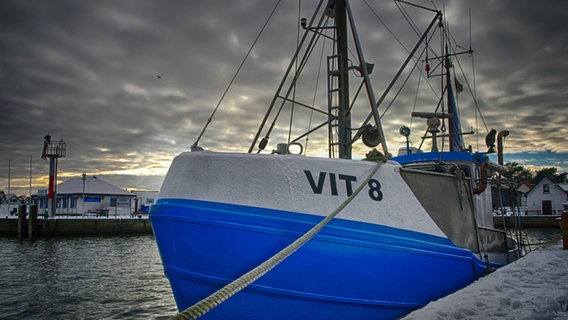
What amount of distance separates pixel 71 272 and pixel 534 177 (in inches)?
4167

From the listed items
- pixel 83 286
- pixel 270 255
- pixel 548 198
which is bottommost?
pixel 83 286

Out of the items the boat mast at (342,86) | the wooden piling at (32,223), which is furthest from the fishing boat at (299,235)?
A: the wooden piling at (32,223)

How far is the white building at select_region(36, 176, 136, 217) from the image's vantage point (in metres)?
48.0

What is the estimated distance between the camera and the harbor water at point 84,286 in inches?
375

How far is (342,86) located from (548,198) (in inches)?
2271

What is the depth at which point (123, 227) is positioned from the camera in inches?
1480

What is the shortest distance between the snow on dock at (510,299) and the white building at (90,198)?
47.1 m

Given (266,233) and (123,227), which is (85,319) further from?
(123,227)

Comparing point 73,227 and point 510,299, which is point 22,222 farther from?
point 510,299

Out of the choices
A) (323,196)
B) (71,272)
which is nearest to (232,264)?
(323,196)

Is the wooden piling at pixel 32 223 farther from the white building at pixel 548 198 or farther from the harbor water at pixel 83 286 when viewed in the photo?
the white building at pixel 548 198

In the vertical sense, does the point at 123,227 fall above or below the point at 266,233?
below

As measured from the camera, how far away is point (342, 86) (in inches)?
303

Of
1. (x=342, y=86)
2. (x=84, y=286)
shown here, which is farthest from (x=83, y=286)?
(x=342, y=86)
